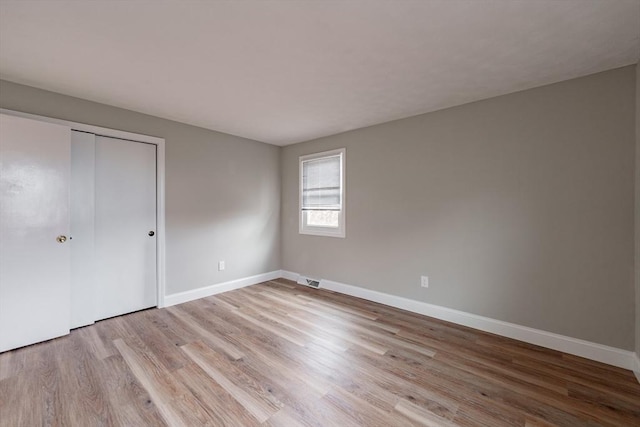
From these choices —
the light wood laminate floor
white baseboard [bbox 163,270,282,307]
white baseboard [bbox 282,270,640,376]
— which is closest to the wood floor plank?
the light wood laminate floor

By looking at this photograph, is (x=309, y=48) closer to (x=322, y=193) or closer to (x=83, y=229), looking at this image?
(x=322, y=193)

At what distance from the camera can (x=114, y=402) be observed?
69.2 inches

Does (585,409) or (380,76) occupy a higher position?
(380,76)

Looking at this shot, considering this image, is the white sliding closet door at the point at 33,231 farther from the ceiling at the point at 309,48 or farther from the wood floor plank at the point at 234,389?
the wood floor plank at the point at 234,389

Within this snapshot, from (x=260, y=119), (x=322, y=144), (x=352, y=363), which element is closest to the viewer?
(x=352, y=363)

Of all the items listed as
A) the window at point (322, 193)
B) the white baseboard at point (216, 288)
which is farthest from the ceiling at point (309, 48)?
the white baseboard at point (216, 288)

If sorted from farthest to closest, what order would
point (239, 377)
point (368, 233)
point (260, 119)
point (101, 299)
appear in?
point (368, 233) < point (260, 119) < point (101, 299) < point (239, 377)

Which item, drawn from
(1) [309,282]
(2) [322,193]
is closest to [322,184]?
(2) [322,193]

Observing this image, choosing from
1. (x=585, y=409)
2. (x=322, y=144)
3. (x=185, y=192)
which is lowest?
(x=585, y=409)

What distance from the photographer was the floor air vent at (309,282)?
436 centimetres

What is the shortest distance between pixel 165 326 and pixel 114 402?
1.19 meters

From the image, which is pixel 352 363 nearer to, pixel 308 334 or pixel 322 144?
pixel 308 334

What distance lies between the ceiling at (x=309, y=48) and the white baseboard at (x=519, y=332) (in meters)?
2.35

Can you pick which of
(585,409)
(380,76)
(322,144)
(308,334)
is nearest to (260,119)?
(322,144)
